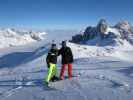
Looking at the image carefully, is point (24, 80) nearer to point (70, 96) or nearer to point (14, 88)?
point (14, 88)

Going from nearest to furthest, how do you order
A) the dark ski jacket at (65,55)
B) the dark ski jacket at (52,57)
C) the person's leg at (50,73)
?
the person's leg at (50,73)
the dark ski jacket at (52,57)
the dark ski jacket at (65,55)

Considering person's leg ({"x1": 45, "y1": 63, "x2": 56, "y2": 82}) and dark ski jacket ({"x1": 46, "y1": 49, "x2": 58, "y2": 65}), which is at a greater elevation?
dark ski jacket ({"x1": 46, "y1": 49, "x2": 58, "y2": 65})

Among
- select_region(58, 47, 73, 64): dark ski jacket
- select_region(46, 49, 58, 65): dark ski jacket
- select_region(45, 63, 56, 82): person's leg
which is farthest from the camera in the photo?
select_region(58, 47, 73, 64): dark ski jacket

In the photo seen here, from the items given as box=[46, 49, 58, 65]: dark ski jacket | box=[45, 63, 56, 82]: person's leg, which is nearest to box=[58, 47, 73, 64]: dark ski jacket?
box=[46, 49, 58, 65]: dark ski jacket

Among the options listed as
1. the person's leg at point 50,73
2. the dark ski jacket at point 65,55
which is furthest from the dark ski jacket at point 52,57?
the dark ski jacket at point 65,55

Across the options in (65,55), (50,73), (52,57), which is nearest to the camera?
(50,73)

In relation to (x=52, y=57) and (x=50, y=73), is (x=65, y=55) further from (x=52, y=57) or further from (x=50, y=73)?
(x=50, y=73)

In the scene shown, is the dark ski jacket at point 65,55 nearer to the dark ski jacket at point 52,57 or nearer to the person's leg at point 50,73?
the dark ski jacket at point 52,57

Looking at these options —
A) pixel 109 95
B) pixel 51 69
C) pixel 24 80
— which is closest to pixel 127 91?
pixel 109 95

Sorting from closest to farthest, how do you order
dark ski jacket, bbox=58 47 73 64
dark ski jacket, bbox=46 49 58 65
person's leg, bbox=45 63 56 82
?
1. person's leg, bbox=45 63 56 82
2. dark ski jacket, bbox=46 49 58 65
3. dark ski jacket, bbox=58 47 73 64

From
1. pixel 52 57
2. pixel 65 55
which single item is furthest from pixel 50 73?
pixel 65 55

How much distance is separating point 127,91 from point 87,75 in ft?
15.2

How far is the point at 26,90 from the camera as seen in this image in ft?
45.2

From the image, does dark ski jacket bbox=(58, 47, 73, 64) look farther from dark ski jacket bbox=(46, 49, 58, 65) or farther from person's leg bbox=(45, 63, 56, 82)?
person's leg bbox=(45, 63, 56, 82)
